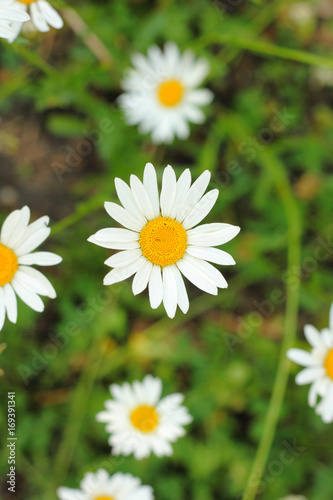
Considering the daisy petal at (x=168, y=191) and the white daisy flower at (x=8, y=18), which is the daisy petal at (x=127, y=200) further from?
the white daisy flower at (x=8, y=18)

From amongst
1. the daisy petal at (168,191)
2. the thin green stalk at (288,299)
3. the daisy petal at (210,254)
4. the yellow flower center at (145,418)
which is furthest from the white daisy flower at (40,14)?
the yellow flower center at (145,418)

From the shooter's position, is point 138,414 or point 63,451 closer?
point 138,414

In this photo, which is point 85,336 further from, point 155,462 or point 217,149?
point 217,149

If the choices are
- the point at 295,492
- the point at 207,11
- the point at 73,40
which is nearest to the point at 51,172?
the point at 73,40

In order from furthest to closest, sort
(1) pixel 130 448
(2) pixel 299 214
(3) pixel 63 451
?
(2) pixel 299 214 < (3) pixel 63 451 < (1) pixel 130 448

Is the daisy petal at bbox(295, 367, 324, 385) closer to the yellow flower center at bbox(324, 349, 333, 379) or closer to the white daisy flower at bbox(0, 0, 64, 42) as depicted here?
the yellow flower center at bbox(324, 349, 333, 379)

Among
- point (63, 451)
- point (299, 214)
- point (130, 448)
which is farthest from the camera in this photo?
point (299, 214)

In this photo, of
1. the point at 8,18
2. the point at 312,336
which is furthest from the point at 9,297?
the point at 312,336
